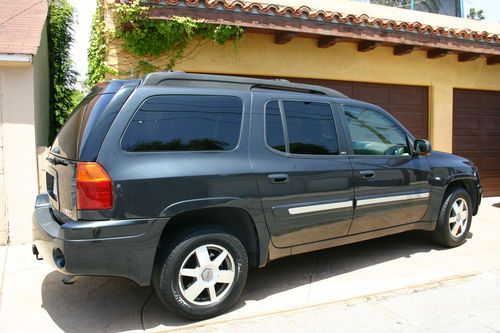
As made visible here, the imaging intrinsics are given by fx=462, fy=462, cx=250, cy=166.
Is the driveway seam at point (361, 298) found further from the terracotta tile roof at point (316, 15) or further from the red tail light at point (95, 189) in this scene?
the terracotta tile roof at point (316, 15)

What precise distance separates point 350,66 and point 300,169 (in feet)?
16.6

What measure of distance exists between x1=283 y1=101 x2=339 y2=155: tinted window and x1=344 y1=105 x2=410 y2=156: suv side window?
29 centimetres

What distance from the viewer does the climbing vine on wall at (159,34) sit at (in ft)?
20.9

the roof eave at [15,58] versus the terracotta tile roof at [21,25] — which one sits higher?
the terracotta tile roof at [21,25]

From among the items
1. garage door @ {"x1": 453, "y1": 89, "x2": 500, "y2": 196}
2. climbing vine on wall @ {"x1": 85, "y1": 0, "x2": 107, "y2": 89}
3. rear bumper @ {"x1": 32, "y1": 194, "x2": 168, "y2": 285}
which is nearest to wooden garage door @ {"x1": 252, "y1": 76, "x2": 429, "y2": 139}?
garage door @ {"x1": 453, "y1": 89, "x2": 500, "y2": 196}

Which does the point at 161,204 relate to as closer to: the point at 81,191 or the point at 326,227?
the point at 81,191

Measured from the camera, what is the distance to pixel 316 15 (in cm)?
725

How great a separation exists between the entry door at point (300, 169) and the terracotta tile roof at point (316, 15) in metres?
2.80

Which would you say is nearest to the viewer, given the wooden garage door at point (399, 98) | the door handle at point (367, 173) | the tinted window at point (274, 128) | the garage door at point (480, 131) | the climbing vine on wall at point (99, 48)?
the tinted window at point (274, 128)

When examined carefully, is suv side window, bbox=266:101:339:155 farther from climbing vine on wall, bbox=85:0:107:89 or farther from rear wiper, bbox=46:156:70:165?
climbing vine on wall, bbox=85:0:107:89

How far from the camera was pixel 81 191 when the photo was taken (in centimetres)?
332

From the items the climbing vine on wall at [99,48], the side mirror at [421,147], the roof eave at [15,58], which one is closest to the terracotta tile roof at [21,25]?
the roof eave at [15,58]

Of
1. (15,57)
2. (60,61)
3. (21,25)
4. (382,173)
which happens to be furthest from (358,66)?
(60,61)

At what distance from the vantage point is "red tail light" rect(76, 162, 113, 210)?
3.29 meters
